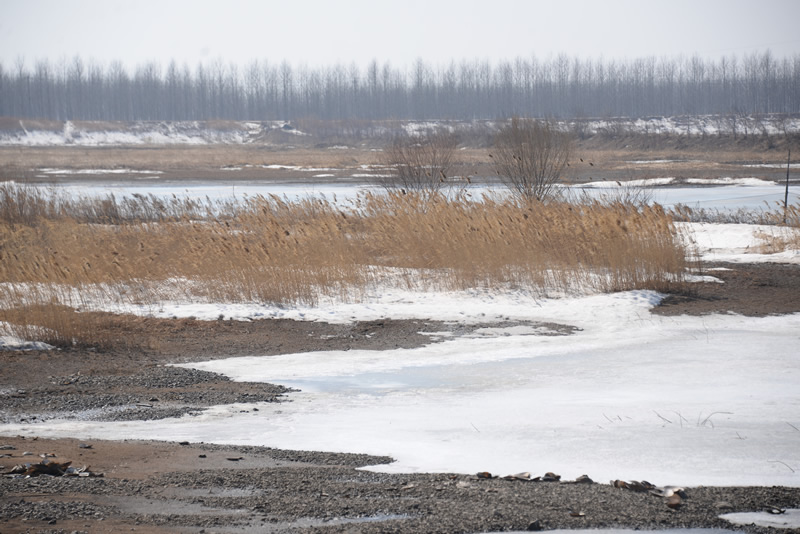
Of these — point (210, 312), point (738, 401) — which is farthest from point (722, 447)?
point (210, 312)

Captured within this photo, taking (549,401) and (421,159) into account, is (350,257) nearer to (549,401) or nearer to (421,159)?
(549,401)

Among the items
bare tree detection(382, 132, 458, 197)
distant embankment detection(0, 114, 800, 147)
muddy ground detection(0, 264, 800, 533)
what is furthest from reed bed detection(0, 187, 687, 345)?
distant embankment detection(0, 114, 800, 147)

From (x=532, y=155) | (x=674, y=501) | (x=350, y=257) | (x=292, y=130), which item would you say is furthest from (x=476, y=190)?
(x=292, y=130)

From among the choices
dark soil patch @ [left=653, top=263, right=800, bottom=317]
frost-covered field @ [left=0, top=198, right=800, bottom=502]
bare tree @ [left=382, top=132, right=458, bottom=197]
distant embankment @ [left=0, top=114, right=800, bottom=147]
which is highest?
distant embankment @ [left=0, top=114, right=800, bottom=147]

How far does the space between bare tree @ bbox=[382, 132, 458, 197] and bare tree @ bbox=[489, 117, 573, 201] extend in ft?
5.91

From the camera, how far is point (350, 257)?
1452cm

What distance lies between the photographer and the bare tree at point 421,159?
2233 centimetres

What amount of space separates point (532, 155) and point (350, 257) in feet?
26.6

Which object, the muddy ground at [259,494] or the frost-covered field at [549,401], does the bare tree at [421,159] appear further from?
the muddy ground at [259,494]

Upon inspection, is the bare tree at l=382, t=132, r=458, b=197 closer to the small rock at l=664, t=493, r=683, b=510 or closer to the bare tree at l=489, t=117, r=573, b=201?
the bare tree at l=489, t=117, r=573, b=201

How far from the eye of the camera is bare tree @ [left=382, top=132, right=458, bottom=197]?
2233cm

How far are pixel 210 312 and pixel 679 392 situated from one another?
24.4 ft

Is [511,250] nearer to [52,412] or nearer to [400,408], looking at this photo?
[400,408]

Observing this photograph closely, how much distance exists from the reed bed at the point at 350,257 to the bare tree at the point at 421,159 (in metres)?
5.74
